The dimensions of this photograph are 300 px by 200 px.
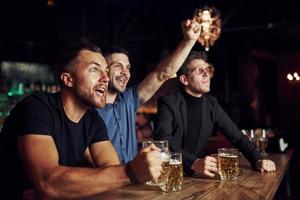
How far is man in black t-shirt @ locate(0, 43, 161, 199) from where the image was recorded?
4.13 feet

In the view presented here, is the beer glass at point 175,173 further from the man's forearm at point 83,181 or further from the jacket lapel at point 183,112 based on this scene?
the jacket lapel at point 183,112

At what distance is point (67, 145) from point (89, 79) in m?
0.34

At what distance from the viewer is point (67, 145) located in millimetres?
1698

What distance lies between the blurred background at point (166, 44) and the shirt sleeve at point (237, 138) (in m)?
1.78

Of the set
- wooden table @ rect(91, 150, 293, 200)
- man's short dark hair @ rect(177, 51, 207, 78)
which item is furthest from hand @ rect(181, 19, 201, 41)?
wooden table @ rect(91, 150, 293, 200)

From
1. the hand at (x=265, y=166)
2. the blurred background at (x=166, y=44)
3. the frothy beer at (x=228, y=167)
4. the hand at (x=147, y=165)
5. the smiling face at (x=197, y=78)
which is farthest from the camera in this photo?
the blurred background at (x=166, y=44)

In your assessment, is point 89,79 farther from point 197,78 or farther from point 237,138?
point 237,138

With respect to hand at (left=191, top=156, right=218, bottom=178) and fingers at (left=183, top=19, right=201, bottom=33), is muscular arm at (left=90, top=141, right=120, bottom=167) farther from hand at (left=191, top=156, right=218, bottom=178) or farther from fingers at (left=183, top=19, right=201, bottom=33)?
fingers at (left=183, top=19, right=201, bottom=33)

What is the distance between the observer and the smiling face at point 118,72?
2334 millimetres

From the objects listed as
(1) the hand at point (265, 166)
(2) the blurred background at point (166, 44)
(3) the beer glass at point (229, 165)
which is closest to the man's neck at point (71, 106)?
(3) the beer glass at point (229, 165)

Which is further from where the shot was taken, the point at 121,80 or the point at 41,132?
the point at 121,80

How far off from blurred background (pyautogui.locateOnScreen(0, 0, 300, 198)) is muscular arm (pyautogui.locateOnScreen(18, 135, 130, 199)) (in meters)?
2.80

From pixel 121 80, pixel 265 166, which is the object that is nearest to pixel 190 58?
pixel 121 80

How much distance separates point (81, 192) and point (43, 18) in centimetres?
512
